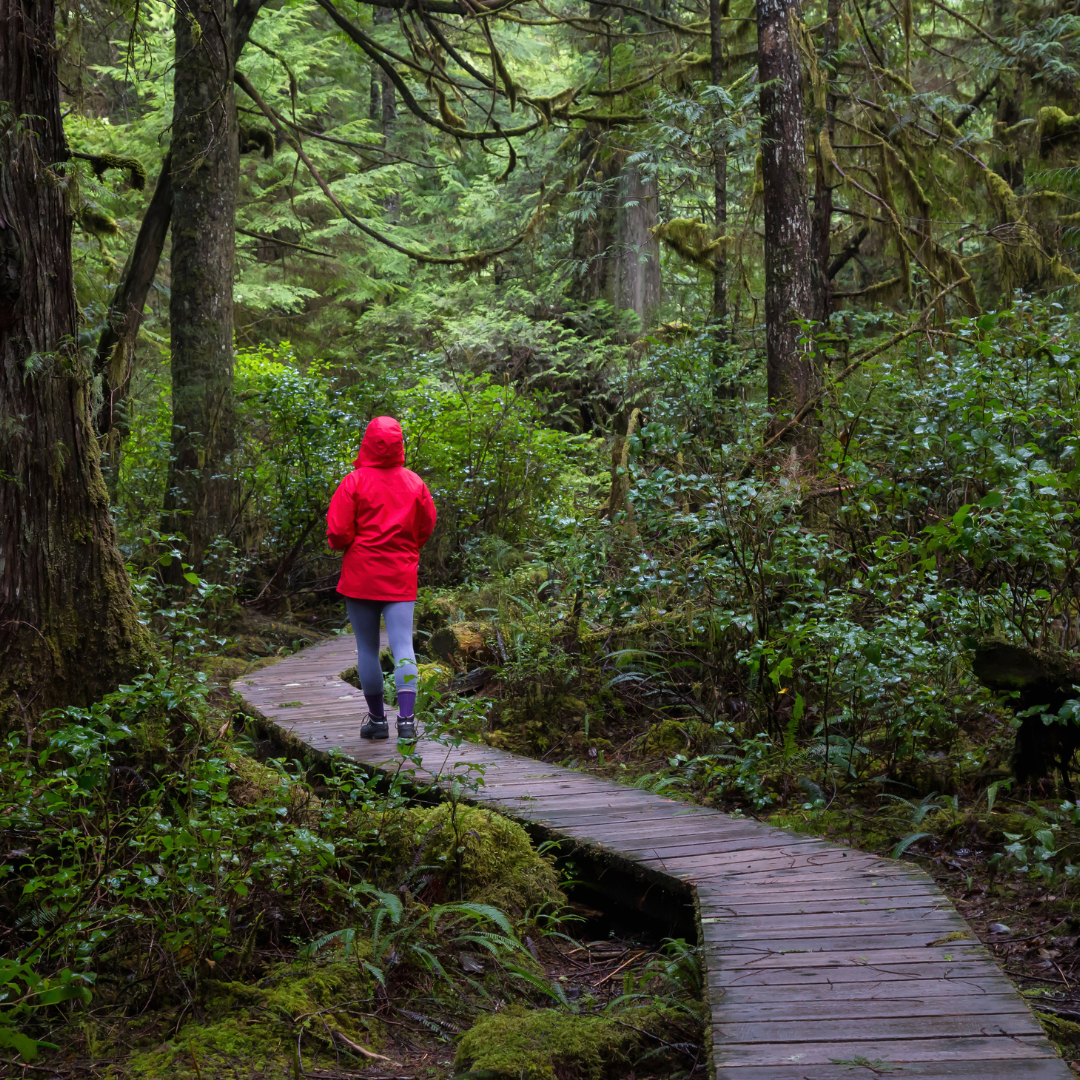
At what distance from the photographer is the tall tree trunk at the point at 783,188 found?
392 inches

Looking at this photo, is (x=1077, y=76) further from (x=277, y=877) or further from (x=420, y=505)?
(x=277, y=877)

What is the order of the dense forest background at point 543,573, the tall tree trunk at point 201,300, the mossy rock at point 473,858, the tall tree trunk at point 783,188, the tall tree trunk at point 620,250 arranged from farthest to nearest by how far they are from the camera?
the tall tree trunk at point 620,250 < the tall tree trunk at point 201,300 < the tall tree trunk at point 783,188 < the mossy rock at point 473,858 < the dense forest background at point 543,573

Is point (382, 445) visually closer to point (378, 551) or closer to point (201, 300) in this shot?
point (378, 551)

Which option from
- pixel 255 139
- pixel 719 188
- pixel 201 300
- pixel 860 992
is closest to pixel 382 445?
pixel 860 992

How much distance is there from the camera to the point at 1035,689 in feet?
15.6

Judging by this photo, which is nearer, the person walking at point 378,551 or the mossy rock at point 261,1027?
the mossy rock at point 261,1027

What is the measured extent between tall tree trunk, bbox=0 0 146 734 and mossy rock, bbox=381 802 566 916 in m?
1.64

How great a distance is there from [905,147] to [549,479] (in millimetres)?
5819

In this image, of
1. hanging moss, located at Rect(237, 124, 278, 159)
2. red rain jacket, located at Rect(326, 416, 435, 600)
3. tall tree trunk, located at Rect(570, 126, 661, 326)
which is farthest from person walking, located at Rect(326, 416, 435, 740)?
tall tree trunk, located at Rect(570, 126, 661, 326)

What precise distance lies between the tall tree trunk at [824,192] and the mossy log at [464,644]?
4790 mm

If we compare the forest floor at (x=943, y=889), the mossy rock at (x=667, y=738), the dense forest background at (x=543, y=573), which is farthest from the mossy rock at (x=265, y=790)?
the mossy rock at (x=667, y=738)

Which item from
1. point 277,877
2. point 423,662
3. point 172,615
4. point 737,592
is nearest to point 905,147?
point 737,592

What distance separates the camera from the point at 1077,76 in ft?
45.2

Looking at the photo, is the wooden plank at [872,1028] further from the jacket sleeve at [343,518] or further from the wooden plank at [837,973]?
the jacket sleeve at [343,518]
